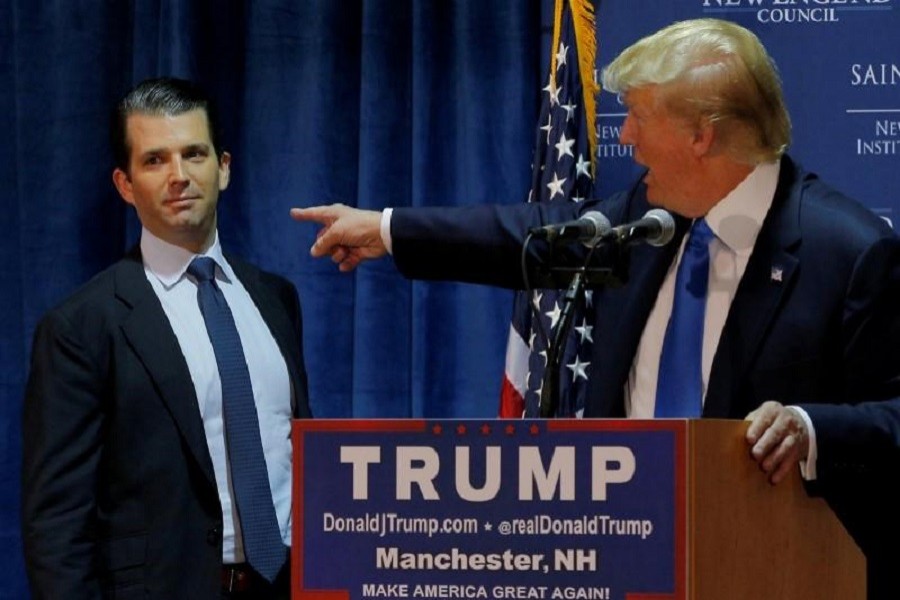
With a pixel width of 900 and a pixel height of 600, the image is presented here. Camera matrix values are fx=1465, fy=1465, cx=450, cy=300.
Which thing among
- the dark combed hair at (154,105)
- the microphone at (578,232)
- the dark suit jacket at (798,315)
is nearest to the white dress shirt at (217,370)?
the dark combed hair at (154,105)

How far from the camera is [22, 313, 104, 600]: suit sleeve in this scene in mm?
3094

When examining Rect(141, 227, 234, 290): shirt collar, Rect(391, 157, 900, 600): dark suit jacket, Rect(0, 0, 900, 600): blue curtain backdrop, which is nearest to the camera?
Rect(391, 157, 900, 600): dark suit jacket

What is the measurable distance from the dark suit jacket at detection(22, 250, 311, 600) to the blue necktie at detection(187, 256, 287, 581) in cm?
6

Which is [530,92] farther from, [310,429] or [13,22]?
[310,429]

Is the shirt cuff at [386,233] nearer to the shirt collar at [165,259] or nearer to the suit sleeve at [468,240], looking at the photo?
the suit sleeve at [468,240]

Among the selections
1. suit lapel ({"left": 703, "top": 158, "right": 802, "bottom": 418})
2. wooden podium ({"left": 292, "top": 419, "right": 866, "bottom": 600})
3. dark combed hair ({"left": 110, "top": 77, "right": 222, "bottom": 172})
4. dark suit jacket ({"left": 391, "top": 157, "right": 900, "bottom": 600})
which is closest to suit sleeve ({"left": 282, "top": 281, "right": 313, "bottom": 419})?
dark combed hair ({"left": 110, "top": 77, "right": 222, "bottom": 172})

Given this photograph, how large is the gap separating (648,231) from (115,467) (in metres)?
1.51

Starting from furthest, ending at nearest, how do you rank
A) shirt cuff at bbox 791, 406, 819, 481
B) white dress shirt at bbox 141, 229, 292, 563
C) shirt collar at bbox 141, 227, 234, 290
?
shirt collar at bbox 141, 227, 234, 290 → white dress shirt at bbox 141, 229, 292, 563 → shirt cuff at bbox 791, 406, 819, 481

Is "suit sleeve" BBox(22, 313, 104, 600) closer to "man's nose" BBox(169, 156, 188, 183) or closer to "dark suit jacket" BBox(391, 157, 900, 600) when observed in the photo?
"man's nose" BBox(169, 156, 188, 183)

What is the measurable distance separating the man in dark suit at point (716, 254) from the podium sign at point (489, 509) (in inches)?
19.9

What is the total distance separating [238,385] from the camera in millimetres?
3287

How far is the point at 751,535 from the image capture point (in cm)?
188

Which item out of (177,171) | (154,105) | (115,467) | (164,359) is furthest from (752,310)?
(154,105)

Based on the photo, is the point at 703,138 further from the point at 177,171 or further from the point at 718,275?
the point at 177,171
